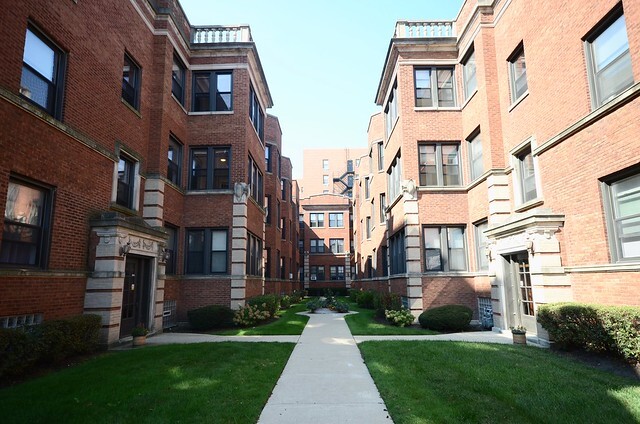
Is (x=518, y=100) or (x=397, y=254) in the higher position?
(x=518, y=100)

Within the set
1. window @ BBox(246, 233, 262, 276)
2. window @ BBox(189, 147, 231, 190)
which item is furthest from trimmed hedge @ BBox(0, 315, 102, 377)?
window @ BBox(246, 233, 262, 276)

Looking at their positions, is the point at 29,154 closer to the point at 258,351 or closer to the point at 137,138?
the point at 137,138

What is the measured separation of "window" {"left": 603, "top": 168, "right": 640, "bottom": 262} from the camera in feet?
25.9

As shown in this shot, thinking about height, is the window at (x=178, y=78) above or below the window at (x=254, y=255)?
above

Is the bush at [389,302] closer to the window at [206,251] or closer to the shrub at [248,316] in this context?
the shrub at [248,316]

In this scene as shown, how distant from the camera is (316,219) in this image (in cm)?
4741

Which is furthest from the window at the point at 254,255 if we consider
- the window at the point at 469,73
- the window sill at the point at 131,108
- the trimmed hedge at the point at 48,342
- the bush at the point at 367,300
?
the window at the point at 469,73

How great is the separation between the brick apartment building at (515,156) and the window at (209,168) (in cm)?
763

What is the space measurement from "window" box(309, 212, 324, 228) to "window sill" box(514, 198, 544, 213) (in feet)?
117

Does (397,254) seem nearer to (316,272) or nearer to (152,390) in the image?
(152,390)

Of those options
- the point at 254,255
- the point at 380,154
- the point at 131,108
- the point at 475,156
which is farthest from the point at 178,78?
the point at 380,154

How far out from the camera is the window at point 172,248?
14.8 metres

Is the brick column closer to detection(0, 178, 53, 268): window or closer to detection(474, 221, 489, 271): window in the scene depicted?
detection(0, 178, 53, 268): window

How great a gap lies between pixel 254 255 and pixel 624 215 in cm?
1445
